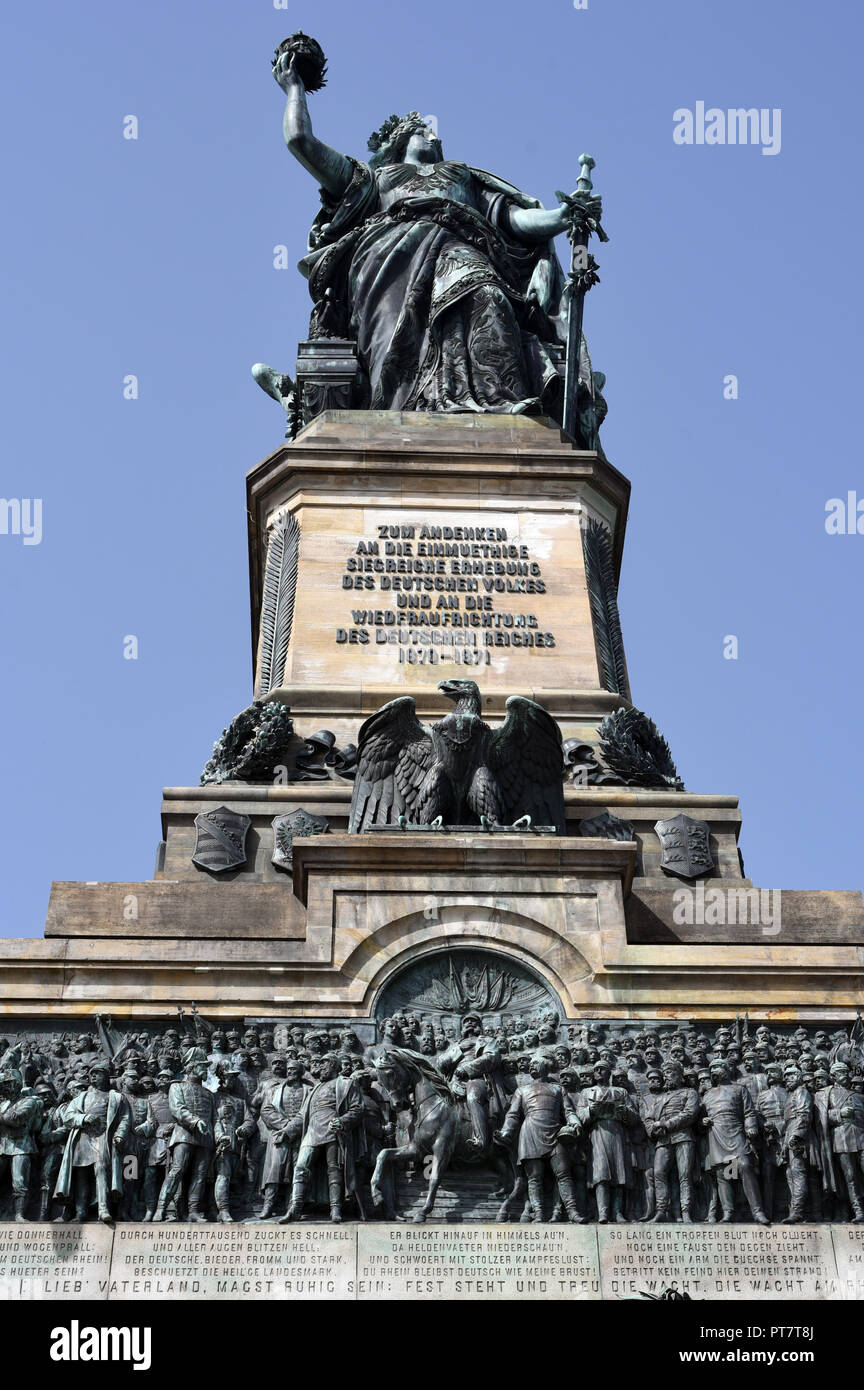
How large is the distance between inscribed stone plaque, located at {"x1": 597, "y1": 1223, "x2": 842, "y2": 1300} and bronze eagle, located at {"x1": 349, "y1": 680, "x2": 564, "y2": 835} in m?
4.50

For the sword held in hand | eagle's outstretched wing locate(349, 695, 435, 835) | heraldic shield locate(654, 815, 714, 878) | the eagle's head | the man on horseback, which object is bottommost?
the man on horseback

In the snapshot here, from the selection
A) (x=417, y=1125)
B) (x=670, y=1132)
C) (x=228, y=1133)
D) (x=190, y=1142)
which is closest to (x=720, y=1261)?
(x=670, y=1132)

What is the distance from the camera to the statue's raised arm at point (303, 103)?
29.2m

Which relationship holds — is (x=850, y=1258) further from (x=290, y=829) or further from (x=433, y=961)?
(x=290, y=829)

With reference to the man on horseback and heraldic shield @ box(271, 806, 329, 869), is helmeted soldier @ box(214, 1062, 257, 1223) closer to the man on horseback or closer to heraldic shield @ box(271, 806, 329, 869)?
the man on horseback

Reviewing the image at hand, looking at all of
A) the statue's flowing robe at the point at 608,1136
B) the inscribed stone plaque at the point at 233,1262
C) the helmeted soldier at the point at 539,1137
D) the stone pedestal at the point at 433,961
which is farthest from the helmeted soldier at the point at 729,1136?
the inscribed stone plaque at the point at 233,1262

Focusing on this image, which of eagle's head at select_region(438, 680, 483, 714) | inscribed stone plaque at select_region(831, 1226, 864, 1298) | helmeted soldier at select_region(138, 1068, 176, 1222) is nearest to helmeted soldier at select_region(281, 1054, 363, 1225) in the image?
helmeted soldier at select_region(138, 1068, 176, 1222)

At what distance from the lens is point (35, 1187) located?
17.3 m

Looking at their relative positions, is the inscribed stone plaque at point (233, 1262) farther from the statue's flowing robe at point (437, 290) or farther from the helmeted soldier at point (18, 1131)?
the statue's flowing robe at point (437, 290)

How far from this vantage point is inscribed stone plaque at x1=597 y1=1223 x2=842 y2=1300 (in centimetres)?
1672

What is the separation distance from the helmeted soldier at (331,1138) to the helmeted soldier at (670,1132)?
92.2 inches

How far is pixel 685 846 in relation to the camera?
70.1 feet
